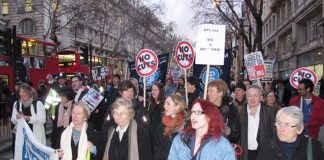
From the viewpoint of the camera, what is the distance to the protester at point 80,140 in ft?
15.3

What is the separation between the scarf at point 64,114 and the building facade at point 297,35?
16.4 meters

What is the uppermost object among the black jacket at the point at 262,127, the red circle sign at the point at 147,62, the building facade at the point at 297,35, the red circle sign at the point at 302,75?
the building facade at the point at 297,35

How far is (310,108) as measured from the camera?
23.3 ft

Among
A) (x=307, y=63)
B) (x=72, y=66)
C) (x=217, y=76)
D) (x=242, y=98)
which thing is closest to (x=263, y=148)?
(x=242, y=98)

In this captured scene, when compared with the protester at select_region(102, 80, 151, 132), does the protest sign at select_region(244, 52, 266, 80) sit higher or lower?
higher

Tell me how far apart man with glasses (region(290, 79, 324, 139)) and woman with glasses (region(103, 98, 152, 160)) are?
329 cm

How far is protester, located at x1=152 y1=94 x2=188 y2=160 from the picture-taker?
488 cm

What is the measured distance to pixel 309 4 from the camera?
24.5 m

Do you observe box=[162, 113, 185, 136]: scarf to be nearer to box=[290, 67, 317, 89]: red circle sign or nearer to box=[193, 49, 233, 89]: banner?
box=[193, 49, 233, 89]: banner

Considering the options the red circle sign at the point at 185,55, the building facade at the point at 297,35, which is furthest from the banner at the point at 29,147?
the building facade at the point at 297,35

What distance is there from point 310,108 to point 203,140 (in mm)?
4295

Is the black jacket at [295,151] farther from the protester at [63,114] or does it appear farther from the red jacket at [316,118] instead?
the protester at [63,114]

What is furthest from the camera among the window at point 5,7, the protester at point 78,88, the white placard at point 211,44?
the window at point 5,7

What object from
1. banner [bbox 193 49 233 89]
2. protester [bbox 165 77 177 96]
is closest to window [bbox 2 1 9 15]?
protester [bbox 165 77 177 96]
